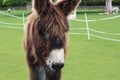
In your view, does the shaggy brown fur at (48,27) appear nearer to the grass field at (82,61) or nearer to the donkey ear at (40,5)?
the donkey ear at (40,5)

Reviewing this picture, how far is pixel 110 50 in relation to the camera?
12945 mm

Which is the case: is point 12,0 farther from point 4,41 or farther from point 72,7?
point 72,7

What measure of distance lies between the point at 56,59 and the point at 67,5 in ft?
2.38

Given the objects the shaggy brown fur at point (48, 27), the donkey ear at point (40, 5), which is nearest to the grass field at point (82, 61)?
the shaggy brown fur at point (48, 27)

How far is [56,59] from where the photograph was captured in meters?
3.91

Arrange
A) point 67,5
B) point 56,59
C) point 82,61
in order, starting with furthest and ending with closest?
1. point 82,61
2. point 67,5
3. point 56,59

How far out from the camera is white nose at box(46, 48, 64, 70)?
3.89 m

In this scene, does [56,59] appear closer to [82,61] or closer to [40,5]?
[40,5]

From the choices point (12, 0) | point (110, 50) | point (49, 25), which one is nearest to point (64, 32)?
point (49, 25)

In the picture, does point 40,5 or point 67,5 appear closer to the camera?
point 40,5

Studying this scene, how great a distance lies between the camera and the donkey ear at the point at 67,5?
4285 mm

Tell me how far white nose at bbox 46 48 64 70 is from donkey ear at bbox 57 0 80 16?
0.54 meters

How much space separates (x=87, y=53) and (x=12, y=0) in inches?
1609

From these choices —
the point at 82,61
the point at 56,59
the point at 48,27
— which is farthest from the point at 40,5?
the point at 82,61
